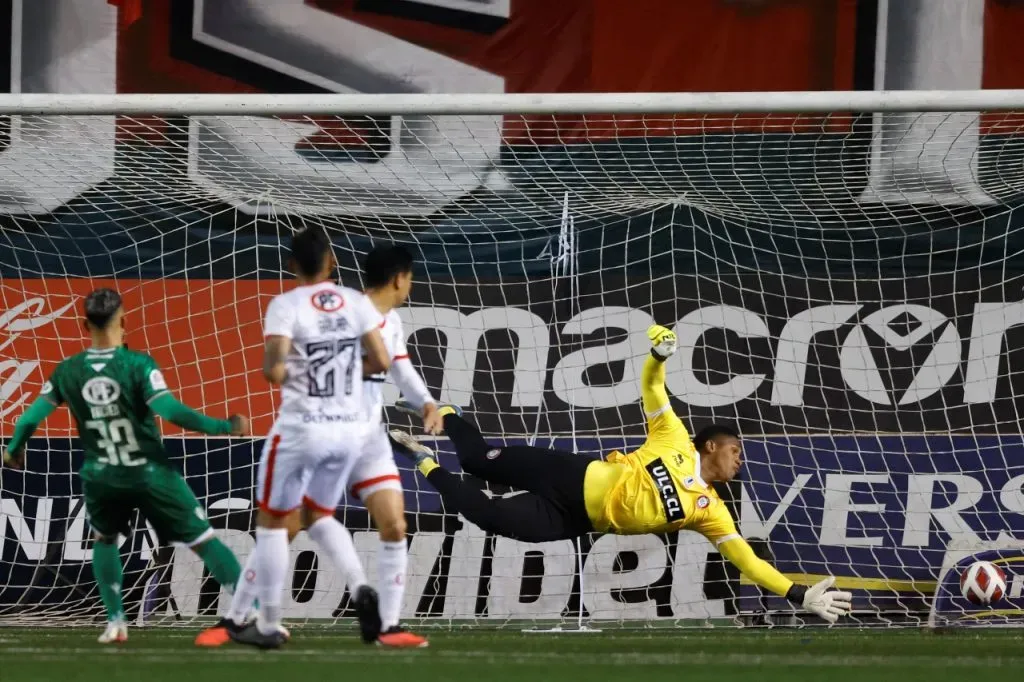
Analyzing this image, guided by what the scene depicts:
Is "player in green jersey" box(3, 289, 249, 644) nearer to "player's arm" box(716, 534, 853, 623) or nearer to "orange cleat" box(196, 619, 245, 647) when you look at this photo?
"orange cleat" box(196, 619, 245, 647)

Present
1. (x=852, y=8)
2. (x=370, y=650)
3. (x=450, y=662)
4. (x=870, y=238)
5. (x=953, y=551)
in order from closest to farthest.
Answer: (x=450, y=662) → (x=370, y=650) → (x=953, y=551) → (x=870, y=238) → (x=852, y=8)

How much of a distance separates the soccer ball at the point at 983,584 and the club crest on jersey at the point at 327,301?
3829 mm

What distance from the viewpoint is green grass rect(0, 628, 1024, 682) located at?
4.97m

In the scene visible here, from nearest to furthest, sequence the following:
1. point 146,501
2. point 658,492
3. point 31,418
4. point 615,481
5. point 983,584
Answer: point 146,501, point 31,418, point 983,584, point 658,492, point 615,481

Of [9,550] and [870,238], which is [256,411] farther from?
[870,238]

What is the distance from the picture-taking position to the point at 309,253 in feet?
16.8

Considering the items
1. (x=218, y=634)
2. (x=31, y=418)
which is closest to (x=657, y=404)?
(x=218, y=634)

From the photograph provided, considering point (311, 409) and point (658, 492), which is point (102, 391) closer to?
point (311, 409)

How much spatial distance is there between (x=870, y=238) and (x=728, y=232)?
868mm

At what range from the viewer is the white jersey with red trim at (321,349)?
5031mm

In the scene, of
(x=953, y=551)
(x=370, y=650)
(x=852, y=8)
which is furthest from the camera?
(x=852, y=8)

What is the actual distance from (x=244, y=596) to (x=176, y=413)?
0.79 m

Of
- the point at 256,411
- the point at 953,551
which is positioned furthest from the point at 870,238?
the point at 256,411

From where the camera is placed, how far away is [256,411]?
342 inches
